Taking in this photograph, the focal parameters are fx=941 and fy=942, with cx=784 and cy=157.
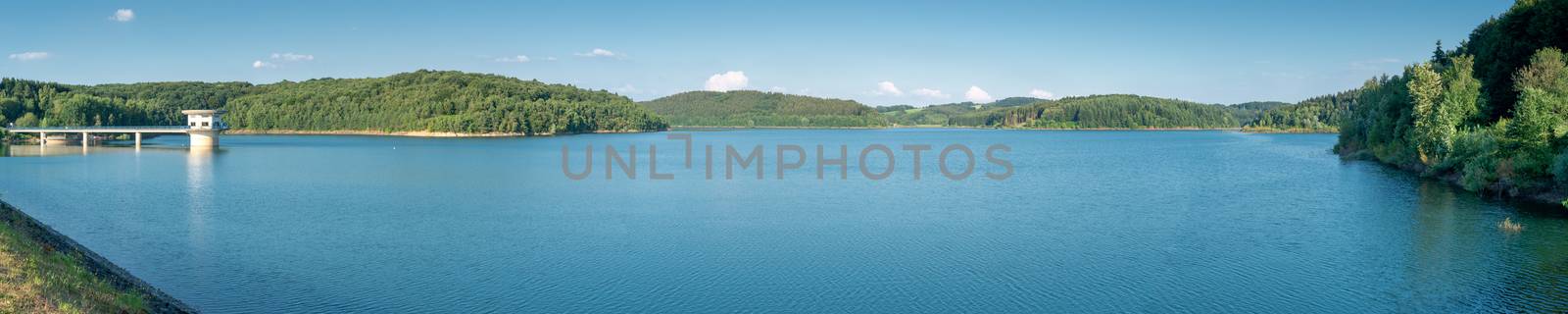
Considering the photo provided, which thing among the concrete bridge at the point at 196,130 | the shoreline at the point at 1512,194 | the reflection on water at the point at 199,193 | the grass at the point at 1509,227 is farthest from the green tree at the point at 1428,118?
the concrete bridge at the point at 196,130

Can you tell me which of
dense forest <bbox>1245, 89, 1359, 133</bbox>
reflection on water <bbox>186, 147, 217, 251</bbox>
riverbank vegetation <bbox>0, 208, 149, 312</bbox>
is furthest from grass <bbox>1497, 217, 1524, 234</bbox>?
dense forest <bbox>1245, 89, 1359, 133</bbox>

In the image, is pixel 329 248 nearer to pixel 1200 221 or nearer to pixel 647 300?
pixel 647 300

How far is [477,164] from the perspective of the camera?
55.9m

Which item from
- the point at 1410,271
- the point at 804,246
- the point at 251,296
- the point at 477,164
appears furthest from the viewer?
the point at 477,164

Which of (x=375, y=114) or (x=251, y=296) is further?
(x=375, y=114)

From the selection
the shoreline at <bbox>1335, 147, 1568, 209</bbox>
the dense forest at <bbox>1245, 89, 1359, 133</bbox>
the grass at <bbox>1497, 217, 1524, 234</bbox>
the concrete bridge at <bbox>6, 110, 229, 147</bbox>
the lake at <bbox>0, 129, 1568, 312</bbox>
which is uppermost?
the dense forest at <bbox>1245, 89, 1359, 133</bbox>

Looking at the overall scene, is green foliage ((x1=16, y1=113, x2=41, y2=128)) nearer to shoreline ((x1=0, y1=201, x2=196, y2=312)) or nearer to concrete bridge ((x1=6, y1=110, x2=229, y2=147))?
concrete bridge ((x1=6, y1=110, x2=229, y2=147))

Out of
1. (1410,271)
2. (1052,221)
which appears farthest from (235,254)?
(1410,271)

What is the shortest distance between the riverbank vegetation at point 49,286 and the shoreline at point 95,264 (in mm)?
285

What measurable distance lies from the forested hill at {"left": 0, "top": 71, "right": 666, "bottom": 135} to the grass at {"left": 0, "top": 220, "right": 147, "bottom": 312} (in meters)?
115

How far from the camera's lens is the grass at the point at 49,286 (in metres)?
10.9

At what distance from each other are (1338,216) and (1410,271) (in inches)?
387

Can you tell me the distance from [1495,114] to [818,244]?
36.8 m

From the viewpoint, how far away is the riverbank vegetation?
10.9 metres
